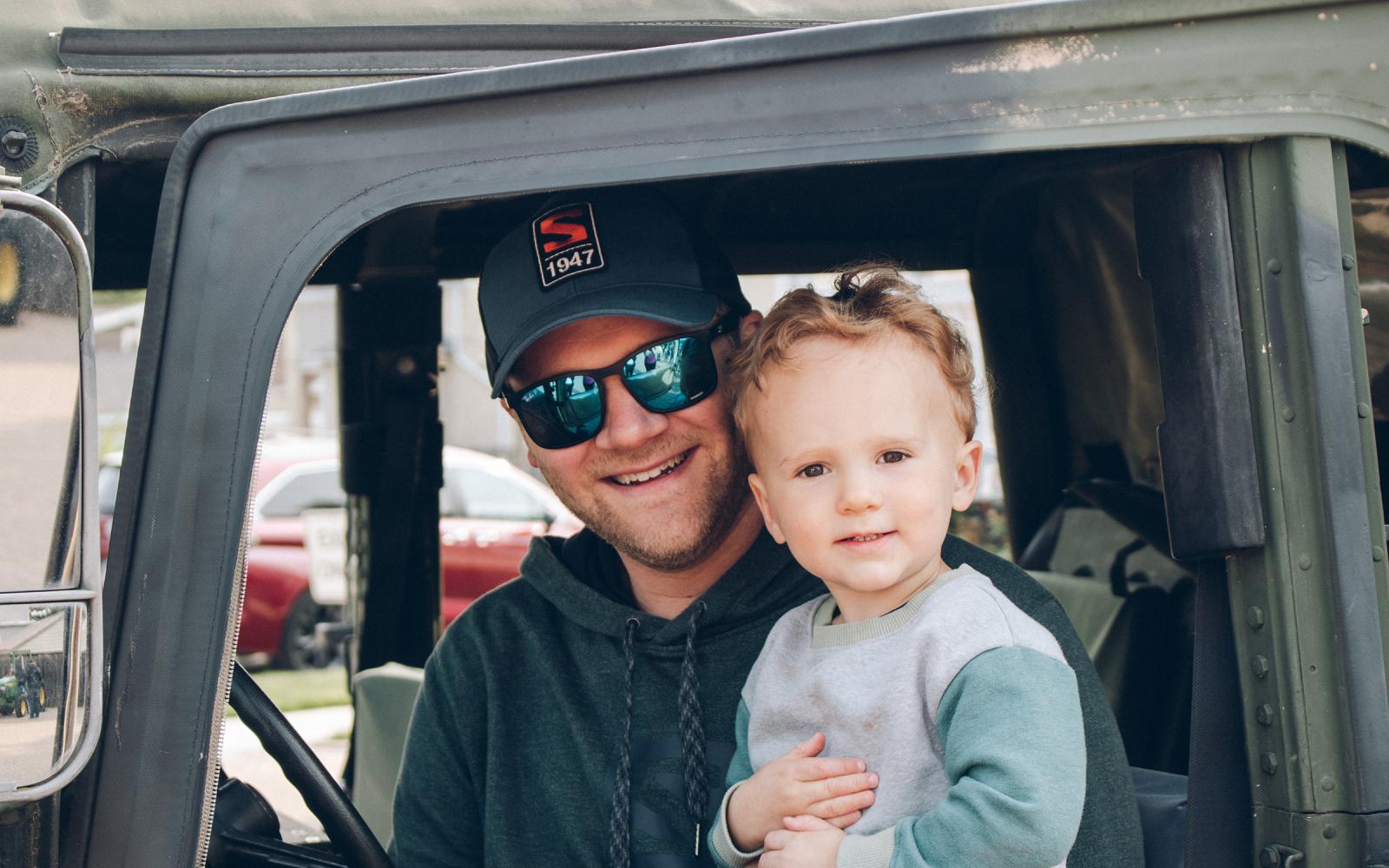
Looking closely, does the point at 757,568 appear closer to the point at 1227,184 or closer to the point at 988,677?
the point at 988,677

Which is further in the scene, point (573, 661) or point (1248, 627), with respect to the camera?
point (573, 661)

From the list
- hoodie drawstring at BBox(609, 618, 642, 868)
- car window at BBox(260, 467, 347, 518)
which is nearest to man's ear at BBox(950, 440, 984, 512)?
hoodie drawstring at BBox(609, 618, 642, 868)

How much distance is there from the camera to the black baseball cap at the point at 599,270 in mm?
1813

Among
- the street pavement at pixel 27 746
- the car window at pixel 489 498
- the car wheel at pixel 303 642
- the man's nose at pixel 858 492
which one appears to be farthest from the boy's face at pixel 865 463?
the car wheel at pixel 303 642

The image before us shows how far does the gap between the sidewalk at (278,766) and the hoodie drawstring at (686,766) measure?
0.43 metres

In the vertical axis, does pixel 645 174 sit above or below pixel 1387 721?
above

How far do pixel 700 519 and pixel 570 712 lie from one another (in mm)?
334

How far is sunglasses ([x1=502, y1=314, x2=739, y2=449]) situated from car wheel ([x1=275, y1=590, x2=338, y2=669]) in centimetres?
822

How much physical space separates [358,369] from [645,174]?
200cm

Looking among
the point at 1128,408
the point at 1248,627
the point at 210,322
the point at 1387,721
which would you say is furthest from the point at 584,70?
the point at 1128,408

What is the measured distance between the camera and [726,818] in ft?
5.11

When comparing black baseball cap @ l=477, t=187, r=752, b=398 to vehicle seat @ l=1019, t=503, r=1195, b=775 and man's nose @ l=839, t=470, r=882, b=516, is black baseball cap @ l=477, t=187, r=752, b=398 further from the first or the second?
vehicle seat @ l=1019, t=503, r=1195, b=775

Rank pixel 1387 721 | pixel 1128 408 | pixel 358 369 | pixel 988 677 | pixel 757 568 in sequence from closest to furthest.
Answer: pixel 1387 721
pixel 988 677
pixel 757 568
pixel 1128 408
pixel 358 369

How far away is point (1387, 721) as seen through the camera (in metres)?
1.21
